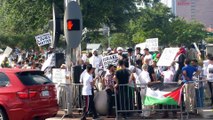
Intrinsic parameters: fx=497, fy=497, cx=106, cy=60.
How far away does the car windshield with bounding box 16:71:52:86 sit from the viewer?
13.0m

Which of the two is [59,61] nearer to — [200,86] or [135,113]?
[135,113]

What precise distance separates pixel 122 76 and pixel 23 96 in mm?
3333

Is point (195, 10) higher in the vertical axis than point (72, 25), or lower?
higher

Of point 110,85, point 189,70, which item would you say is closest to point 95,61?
point 110,85

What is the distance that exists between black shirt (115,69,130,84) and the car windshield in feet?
7.39

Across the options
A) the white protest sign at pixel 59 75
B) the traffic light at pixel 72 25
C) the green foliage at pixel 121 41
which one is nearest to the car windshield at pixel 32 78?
the traffic light at pixel 72 25

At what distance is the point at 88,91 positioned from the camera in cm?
1458

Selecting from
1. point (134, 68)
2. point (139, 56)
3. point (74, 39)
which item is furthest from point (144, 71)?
point (139, 56)

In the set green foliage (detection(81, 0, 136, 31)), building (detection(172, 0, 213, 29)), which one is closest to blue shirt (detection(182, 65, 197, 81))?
green foliage (detection(81, 0, 136, 31))

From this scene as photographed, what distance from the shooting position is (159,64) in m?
18.2

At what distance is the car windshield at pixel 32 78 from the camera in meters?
13.0

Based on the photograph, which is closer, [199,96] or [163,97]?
[163,97]

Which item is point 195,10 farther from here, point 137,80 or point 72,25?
point 72,25

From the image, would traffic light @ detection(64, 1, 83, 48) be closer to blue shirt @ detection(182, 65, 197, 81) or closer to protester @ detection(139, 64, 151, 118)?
protester @ detection(139, 64, 151, 118)
